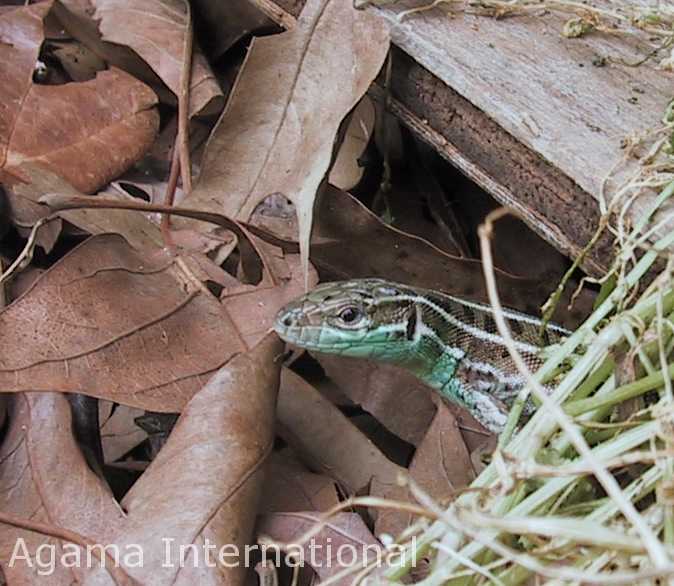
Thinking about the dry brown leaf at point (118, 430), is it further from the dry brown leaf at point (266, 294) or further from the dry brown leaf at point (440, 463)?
the dry brown leaf at point (440, 463)

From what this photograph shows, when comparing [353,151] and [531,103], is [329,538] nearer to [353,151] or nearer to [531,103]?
[531,103]

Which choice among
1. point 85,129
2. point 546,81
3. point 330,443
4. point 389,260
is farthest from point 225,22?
point 330,443

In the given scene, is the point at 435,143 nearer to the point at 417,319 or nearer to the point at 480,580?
the point at 417,319

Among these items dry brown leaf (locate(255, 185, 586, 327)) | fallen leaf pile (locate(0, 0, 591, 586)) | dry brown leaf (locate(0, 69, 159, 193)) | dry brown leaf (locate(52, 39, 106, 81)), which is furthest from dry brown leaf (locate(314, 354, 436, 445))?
dry brown leaf (locate(52, 39, 106, 81))

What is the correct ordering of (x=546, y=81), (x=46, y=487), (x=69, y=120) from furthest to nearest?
(x=69, y=120)
(x=546, y=81)
(x=46, y=487)

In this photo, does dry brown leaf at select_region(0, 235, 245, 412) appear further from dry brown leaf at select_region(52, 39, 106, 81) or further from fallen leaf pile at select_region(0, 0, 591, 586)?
dry brown leaf at select_region(52, 39, 106, 81)

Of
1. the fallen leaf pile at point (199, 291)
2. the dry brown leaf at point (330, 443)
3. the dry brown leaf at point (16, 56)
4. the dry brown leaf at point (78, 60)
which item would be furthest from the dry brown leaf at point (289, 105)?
the dry brown leaf at point (78, 60)
